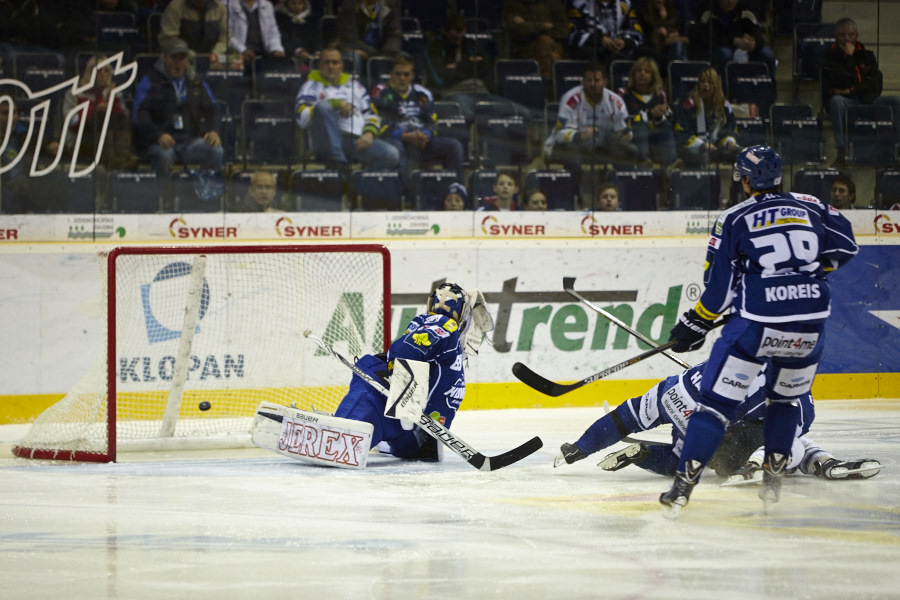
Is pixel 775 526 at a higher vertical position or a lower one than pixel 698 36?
lower

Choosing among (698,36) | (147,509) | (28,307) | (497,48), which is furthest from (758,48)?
(147,509)

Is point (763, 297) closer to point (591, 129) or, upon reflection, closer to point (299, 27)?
point (591, 129)

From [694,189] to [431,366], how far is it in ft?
11.7

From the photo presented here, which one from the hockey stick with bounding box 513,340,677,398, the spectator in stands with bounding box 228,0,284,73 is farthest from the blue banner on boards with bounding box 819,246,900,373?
the spectator in stands with bounding box 228,0,284,73

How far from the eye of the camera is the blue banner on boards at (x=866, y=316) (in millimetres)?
7492

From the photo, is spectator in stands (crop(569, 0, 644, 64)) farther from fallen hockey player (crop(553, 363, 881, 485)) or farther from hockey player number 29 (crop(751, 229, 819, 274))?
hockey player number 29 (crop(751, 229, 819, 274))

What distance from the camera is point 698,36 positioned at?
805 centimetres

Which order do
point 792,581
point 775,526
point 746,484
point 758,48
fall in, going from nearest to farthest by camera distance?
point 792,581 → point 775,526 → point 746,484 → point 758,48

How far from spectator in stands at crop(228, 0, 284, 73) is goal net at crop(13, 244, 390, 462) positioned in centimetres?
162

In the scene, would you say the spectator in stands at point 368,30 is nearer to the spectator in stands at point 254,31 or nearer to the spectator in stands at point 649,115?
the spectator in stands at point 254,31

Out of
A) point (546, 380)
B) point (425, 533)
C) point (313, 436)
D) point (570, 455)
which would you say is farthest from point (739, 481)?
point (313, 436)

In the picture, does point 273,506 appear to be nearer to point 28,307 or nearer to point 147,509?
point 147,509

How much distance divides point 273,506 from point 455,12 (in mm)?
4915

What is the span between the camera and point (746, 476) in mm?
4148
